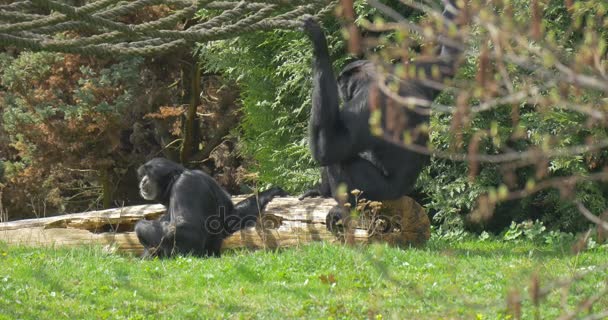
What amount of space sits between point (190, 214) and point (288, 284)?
3.05 m

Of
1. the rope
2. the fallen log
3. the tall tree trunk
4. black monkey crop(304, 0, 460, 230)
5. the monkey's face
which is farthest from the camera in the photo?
the tall tree trunk

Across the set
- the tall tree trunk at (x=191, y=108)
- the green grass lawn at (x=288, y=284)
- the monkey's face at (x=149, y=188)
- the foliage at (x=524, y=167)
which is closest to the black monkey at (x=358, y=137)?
the foliage at (x=524, y=167)

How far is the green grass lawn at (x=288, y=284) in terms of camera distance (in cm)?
755

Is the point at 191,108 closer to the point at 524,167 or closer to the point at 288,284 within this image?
the point at 524,167

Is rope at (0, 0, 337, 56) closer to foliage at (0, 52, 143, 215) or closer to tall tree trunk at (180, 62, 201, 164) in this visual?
foliage at (0, 52, 143, 215)

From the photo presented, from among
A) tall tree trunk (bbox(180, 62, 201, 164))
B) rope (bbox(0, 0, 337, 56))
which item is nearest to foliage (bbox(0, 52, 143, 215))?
tall tree trunk (bbox(180, 62, 201, 164))

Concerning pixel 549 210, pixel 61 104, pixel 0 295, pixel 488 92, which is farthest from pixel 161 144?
pixel 488 92

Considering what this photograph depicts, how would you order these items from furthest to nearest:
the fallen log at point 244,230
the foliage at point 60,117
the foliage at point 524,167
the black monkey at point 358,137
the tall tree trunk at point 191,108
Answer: the tall tree trunk at point 191,108, the foliage at point 60,117, the foliage at point 524,167, the fallen log at point 244,230, the black monkey at point 358,137

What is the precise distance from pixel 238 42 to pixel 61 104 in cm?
356

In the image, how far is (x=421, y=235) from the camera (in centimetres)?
1076

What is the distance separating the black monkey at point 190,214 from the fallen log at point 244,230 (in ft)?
0.76

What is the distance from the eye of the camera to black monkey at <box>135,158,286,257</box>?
11.2m

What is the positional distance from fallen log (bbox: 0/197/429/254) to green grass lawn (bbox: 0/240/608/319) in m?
0.69

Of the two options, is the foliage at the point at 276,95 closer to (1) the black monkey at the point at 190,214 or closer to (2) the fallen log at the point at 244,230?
(2) the fallen log at the point at 244,230
